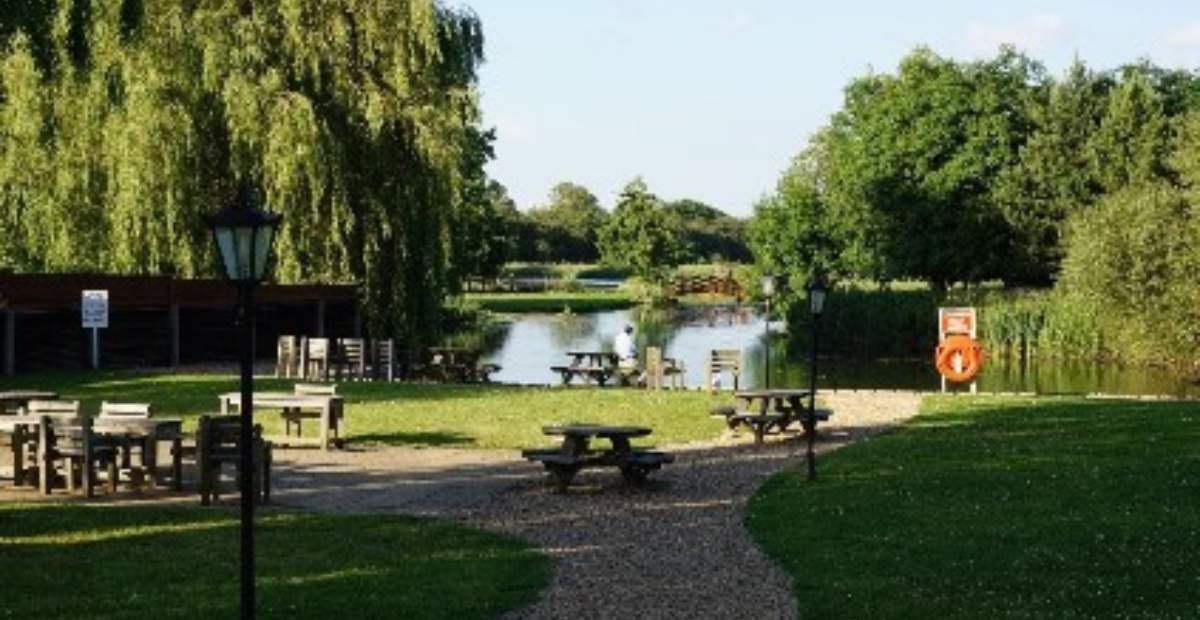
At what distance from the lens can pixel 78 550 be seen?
12484mm

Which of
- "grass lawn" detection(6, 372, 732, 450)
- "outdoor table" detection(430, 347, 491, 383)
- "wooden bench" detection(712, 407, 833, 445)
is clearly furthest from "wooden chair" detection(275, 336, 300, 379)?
"wooden bench" detection(712, 407, 833, 445)

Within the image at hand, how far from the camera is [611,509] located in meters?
15.2

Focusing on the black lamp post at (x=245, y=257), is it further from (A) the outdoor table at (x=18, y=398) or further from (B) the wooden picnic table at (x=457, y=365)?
(B) the wooden picnic table at (x=457, y=365)

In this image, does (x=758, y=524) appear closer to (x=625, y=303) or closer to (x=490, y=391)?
(x=490, y=391)

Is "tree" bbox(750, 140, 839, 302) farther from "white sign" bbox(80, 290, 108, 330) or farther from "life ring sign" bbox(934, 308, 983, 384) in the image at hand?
"white sign" bbox(80, 290, 108, 330)

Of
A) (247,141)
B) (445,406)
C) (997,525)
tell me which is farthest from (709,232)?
(997,525)

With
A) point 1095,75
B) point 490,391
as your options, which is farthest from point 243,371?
point 1095,75

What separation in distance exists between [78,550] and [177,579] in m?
1.71

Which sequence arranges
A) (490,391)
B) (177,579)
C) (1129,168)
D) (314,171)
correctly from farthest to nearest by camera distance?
(1129,168) → (314,171) → (490,391) → (177,579)

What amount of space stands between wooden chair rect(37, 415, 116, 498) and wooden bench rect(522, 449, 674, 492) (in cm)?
472

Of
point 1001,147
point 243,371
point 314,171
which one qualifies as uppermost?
point 1001,147

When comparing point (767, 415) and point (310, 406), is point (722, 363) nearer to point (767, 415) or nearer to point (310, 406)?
point (767, 415)

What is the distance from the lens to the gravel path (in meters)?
10.7

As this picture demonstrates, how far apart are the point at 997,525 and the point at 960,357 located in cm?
1589
